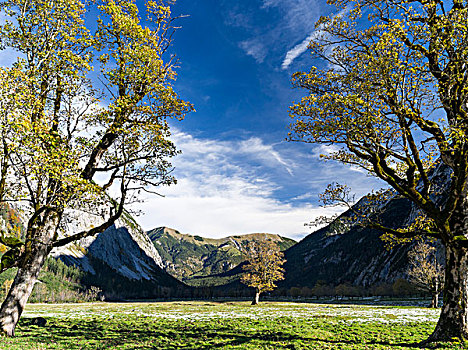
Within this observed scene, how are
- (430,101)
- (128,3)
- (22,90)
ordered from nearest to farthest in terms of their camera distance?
(22,90) < (430,101) < (128,3)

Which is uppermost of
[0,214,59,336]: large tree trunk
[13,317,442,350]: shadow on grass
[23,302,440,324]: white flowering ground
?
[0,214,59,336]: large tree trunk

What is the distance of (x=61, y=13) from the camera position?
17359mm

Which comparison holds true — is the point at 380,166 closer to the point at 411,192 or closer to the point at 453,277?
the point at 411,192

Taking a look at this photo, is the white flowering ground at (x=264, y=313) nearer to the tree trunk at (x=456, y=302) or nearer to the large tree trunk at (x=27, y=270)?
the tree trunk at (x=456, y=302)

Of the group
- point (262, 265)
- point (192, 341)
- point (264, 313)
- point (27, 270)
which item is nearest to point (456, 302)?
point (192, 341)

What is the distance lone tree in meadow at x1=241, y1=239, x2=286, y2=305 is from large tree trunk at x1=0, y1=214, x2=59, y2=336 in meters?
62.7

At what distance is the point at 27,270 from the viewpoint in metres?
16.1

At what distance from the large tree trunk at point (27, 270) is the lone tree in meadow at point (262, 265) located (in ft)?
206

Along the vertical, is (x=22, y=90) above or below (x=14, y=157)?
above

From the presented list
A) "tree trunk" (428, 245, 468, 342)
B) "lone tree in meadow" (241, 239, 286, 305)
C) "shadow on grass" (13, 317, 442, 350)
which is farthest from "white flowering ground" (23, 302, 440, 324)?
"lone tree in meadow" (241, 239, 286, 305)

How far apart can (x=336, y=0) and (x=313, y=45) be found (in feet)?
11.2

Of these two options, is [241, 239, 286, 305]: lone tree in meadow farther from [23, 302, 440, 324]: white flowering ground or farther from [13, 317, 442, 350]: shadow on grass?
[13, 317, 442, 350]: shadow on grass

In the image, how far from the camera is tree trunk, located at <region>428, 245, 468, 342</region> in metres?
14.5

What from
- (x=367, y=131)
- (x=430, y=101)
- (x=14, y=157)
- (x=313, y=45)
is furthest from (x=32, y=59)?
(x=430, y=101)
